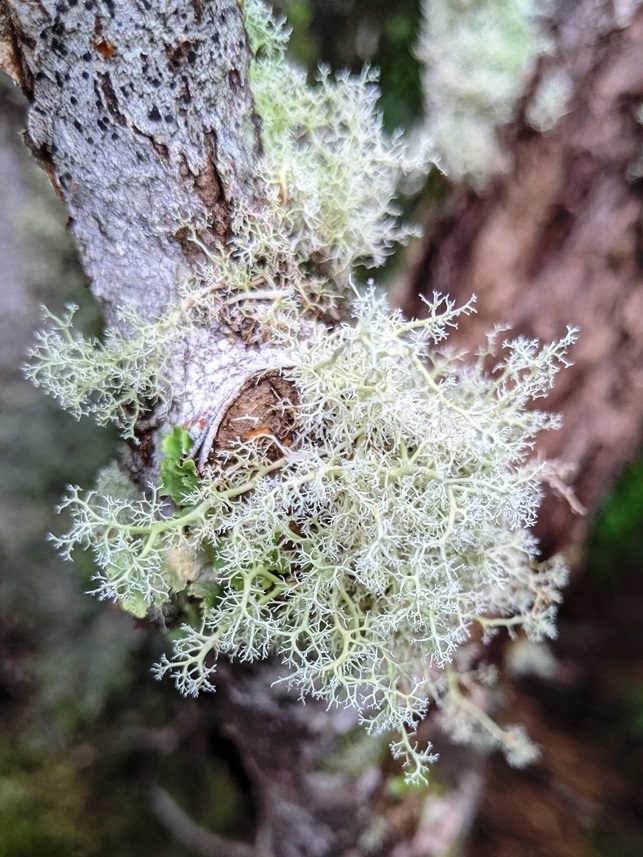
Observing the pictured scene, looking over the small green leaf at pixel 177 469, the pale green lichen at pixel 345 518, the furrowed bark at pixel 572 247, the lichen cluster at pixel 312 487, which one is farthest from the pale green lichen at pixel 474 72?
the small green leaf at pixel 177 469

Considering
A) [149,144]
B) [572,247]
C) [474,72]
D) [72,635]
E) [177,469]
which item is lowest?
[72,635]

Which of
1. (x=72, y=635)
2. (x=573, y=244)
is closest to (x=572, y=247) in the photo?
(x=573, y=244)

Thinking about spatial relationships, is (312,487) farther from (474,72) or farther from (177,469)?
(474,72)

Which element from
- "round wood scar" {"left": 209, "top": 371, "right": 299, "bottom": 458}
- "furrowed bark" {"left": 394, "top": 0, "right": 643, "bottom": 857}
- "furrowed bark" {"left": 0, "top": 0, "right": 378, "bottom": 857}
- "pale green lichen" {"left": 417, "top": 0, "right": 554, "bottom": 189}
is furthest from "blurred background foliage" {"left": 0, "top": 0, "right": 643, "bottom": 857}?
"round wood scar" {"left": 209, "top": 371, "right": 299, "bottom": 458}

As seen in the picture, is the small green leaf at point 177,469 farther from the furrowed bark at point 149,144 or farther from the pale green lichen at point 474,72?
the pale green lichen at point 474,72

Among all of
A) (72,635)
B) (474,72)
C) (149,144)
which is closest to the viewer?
(149,144)

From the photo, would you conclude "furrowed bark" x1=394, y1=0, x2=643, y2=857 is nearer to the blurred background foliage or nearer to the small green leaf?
the blurred background foliage

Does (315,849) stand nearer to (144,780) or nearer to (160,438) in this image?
(144,780)
